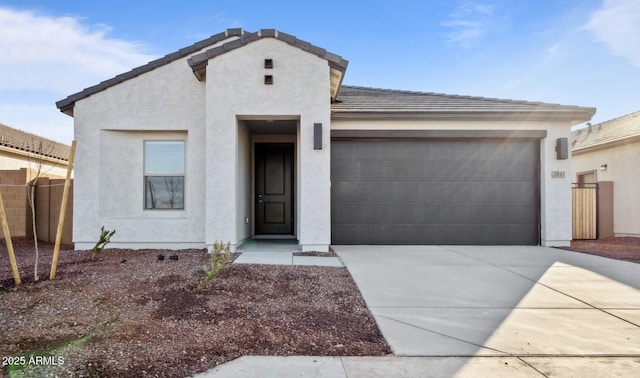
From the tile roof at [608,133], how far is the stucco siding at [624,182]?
1.13ft

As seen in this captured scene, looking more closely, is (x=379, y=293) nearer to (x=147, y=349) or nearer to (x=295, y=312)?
(x=295, y=312)

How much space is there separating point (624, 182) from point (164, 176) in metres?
13.5

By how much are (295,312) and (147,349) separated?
4.75 ft

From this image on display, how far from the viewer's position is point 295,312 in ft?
11.8

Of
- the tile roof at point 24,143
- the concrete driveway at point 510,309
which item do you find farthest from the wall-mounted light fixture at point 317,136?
the tile roof at point 24,143

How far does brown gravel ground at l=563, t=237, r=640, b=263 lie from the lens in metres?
6.99

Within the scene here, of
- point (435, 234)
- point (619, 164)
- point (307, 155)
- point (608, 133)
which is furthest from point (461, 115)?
point (608, 133)

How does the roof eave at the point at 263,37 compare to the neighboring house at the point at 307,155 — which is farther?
the neighboring house at the point at 307,155

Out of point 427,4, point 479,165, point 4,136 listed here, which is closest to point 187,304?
point 479,165

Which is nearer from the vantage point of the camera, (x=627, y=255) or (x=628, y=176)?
(x=627, y=255)

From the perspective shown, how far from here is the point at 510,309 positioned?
3.79 m

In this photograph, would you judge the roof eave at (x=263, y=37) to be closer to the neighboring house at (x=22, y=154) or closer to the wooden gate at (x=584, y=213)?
the neighboring house at (x=22, y=154)

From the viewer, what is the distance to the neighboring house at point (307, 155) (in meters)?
6.73

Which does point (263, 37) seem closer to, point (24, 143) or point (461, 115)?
point (461, 115)
